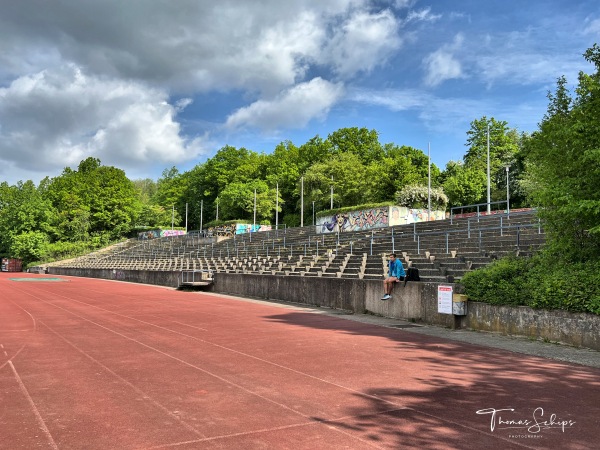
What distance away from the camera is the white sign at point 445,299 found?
12320mm

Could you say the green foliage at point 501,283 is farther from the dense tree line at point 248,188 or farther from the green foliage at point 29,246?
the green foliage at point 29,246

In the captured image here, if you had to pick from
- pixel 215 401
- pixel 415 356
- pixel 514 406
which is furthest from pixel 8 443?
pixel 415 356

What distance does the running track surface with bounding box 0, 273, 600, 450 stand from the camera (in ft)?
15.0

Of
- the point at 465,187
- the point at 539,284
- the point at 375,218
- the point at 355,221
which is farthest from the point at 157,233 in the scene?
the point at 539,284

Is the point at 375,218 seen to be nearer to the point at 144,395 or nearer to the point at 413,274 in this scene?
the point at 413,274

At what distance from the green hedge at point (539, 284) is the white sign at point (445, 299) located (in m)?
0.47

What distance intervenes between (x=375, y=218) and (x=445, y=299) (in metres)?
27.2

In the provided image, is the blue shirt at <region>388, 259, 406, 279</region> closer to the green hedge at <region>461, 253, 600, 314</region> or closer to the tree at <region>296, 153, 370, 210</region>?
the green hedge at <region>461, 253, 600, 314</region>

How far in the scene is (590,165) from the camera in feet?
33.1

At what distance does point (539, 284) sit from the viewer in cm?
1056

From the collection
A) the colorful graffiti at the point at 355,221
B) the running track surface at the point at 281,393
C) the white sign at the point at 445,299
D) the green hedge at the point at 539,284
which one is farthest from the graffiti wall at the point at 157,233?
the green hedge at the point at 539,284

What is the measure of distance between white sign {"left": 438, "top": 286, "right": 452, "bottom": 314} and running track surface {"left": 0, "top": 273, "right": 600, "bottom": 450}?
64.6 inches

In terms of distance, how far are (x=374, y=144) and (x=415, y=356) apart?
250 feet

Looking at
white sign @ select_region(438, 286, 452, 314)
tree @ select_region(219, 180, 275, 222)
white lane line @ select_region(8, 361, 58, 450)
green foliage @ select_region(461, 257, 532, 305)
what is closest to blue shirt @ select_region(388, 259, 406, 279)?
white sign @ select_region(438, 286, 452, 314)
